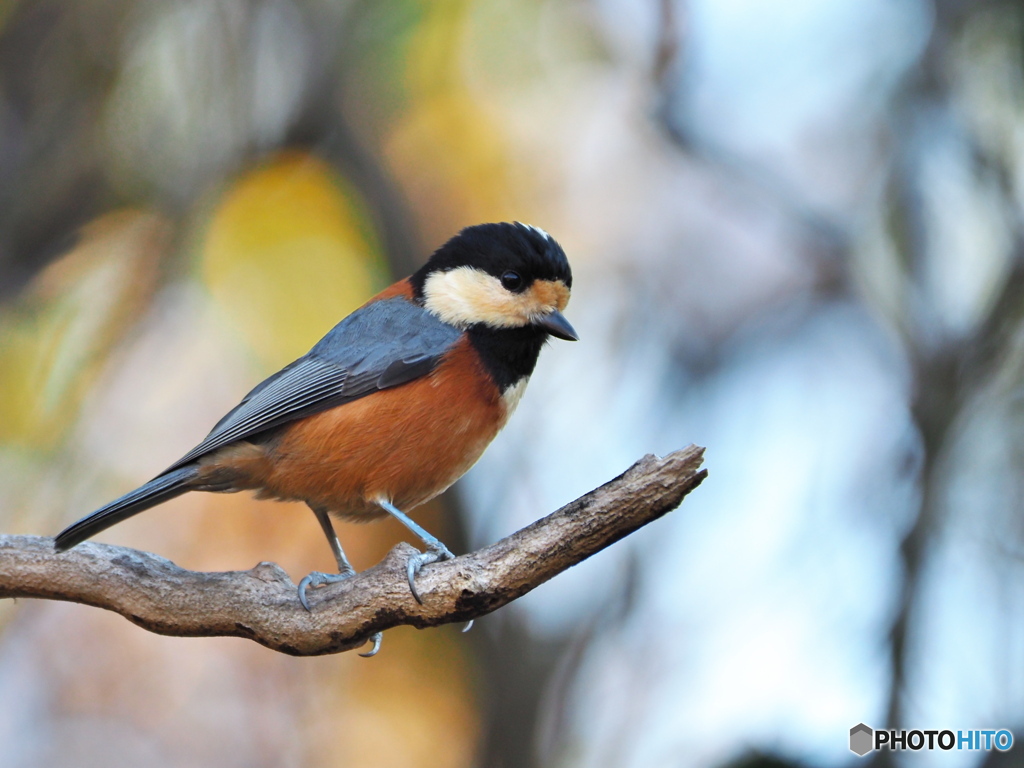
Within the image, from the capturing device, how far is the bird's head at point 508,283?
3531mm

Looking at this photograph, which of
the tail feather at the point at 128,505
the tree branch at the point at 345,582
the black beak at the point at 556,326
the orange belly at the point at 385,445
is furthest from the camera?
the black beak at the point at 556,326

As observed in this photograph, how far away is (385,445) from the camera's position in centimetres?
336

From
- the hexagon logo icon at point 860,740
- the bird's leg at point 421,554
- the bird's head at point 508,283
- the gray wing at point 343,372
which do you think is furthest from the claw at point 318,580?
the hexagon logo icon at point 860,740

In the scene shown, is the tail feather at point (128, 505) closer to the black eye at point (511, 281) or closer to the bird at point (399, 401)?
the bird at point (399, 401)

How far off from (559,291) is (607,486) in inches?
52.7

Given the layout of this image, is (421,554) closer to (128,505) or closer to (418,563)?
(418,563)

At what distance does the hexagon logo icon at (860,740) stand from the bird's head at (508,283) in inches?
95.3

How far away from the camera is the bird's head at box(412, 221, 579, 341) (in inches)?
139

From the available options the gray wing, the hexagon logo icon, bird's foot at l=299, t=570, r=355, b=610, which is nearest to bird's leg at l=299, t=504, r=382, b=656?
bird's foot at l=299, t=570, r=355, b=610

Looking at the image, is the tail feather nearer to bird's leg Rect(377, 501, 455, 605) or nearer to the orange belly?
the orange belly

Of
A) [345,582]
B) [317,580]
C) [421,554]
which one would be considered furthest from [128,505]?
[421,554]

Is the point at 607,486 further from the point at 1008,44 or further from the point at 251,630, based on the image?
the point at 1008,44

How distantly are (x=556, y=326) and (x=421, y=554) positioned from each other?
3.71 feet

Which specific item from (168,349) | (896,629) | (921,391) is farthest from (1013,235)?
(168,349)
